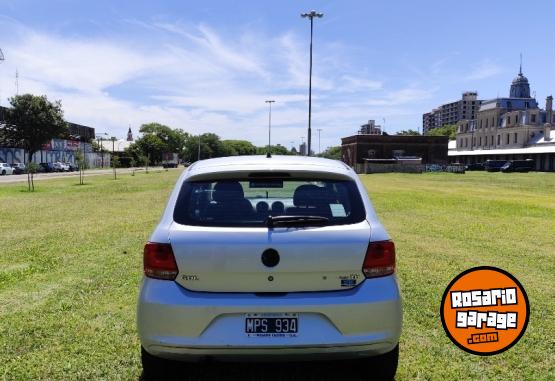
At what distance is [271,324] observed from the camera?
10.4ft

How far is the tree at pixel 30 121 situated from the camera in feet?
194

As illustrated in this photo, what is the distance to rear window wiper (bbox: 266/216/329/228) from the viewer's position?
3346mm

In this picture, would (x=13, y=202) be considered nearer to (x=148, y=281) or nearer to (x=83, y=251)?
(x=83, y=251)

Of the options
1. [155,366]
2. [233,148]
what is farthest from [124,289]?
[233,148]

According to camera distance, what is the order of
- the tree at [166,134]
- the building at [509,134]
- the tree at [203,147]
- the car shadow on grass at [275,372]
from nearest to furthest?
1. the car shadow on grass at [275,372]
2. the building at [509,134]
3. the tree at [166,134]
4. the tree at [203,147]

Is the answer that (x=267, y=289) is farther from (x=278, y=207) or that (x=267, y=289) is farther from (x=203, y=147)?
(x=203, y=147)

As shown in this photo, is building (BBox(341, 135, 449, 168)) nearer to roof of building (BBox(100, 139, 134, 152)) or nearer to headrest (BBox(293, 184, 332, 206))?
roof of building (BBox(100, 139, 134, 152))

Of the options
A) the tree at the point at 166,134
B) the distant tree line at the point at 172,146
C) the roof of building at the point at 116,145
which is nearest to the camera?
the distant tree line at the point at 172,146

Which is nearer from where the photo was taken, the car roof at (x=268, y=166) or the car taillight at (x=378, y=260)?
the car taillight at (x=378, y=260)

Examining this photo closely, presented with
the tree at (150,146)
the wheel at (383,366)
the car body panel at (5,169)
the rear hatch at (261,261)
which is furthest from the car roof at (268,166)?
the tree at (150,146)

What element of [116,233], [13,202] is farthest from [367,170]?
[116,233]

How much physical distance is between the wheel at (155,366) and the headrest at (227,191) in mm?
1208

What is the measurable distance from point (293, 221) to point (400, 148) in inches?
3687

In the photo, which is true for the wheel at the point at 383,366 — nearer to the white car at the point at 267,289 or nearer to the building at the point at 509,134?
the white car at the point at 267,289
